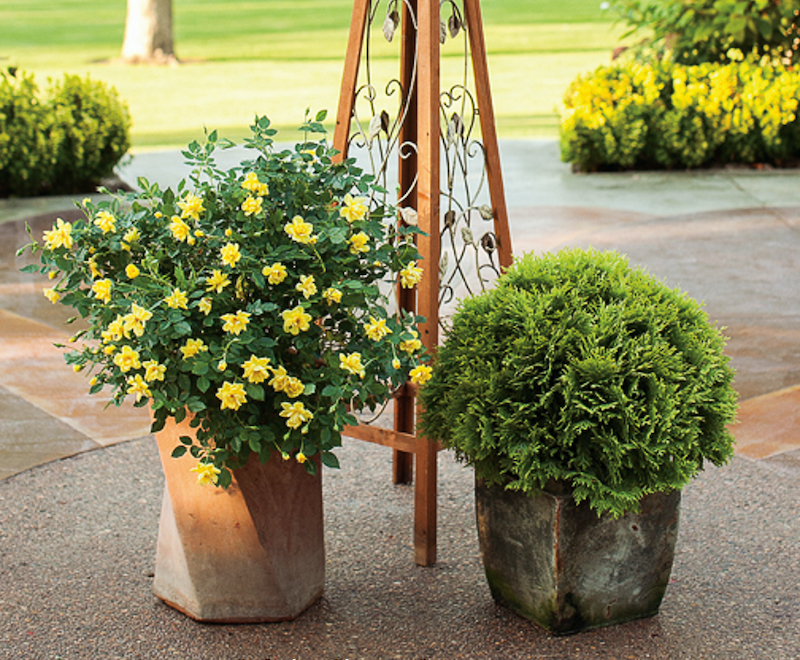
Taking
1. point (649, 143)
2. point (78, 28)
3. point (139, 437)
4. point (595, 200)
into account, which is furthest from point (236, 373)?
point (78, 28)

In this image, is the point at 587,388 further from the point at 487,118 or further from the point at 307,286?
the point at 487,118

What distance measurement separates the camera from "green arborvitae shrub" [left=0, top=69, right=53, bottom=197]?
8258mm

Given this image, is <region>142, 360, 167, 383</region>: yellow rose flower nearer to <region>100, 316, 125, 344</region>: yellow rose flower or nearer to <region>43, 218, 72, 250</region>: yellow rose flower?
<region>100, 316, 125, 344</region>: yellow rose flower

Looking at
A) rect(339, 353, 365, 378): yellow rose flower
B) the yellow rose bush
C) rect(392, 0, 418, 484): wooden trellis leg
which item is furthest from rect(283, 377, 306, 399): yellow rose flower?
rect(392, 0, 418, 484): wooden trellis leg

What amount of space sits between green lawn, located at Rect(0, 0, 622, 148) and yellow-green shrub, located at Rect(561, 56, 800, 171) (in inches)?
38.3

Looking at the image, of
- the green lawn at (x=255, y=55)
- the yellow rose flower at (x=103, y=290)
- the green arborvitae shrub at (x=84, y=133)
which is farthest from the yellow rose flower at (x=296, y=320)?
the green lawn at (x=255, y=55)

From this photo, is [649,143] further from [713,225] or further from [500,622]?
[500,622]

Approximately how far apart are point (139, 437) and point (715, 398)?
250 centimetres

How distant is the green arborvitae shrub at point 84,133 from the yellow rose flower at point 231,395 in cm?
674

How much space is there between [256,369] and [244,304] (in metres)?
0.25

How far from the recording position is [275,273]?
8.21ft

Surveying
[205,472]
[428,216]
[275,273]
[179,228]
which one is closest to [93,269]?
[179,228]

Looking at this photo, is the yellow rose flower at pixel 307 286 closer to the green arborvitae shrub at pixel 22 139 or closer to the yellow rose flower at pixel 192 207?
the yellow rose flower at pixel 192 207

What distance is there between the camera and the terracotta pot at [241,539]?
9.02 ft
